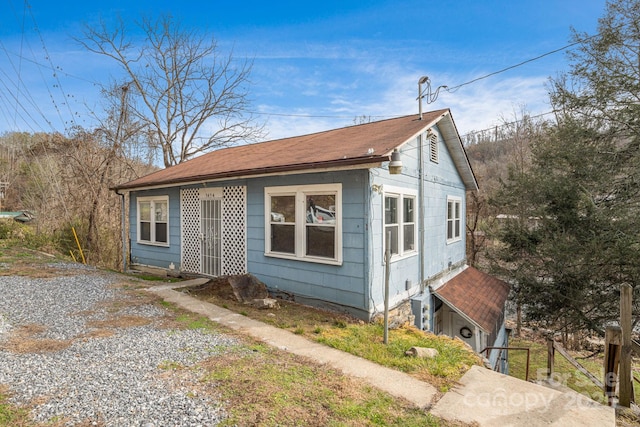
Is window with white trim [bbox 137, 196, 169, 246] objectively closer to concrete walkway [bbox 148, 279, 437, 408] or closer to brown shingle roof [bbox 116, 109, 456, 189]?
brown shingle roof [bbox 116, 109, 456, 189]

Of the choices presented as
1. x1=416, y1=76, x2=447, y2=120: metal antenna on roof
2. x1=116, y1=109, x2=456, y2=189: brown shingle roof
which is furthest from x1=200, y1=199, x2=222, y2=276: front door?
x1=416, y1=76, x2=447, y2=120: metal antenna on roof

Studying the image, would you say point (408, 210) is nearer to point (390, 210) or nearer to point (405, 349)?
point (390, 210)

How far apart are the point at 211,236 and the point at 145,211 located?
12.1ft

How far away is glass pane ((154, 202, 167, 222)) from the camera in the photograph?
33.6 ft

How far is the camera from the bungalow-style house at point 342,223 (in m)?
6.04

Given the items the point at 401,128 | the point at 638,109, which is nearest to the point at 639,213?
the point at 638,109

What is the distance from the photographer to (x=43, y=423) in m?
2.73

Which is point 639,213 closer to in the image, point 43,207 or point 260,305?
point 260,305

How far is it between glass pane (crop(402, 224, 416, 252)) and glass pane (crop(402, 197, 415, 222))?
0.53ft

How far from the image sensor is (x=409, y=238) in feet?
24.7

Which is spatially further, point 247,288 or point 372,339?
point 247,288

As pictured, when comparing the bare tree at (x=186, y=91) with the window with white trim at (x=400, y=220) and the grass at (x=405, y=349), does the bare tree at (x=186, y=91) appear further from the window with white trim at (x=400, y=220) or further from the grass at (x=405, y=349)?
the grass at (x=405, y=349)

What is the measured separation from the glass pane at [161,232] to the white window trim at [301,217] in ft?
14.8

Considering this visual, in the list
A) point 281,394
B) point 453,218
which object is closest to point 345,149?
point 281,394
